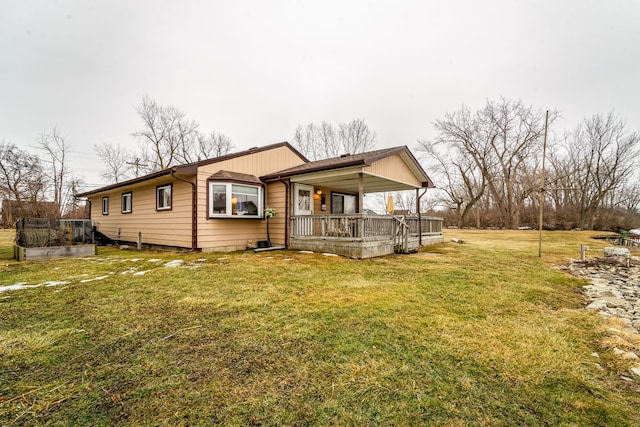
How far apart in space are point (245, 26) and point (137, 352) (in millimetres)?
16373

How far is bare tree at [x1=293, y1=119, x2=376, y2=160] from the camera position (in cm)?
2702

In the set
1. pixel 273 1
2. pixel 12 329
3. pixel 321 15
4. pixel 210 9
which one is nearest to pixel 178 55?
pixel 210 9

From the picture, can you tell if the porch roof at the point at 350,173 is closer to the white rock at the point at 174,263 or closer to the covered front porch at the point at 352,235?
the covered front porch at the point at 352,235

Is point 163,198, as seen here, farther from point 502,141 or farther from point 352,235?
point 502,141

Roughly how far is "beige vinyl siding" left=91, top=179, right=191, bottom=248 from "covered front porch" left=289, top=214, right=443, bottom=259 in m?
3.68

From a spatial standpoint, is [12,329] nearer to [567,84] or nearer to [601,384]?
[601,384]

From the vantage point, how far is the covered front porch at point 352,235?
25.6 feet

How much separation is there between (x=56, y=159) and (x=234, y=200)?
22.1 meters

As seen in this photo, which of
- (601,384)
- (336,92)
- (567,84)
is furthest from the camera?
(336,92)

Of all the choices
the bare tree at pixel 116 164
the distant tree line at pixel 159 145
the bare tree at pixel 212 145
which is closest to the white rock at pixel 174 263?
the distant tree line at pixel 159 145

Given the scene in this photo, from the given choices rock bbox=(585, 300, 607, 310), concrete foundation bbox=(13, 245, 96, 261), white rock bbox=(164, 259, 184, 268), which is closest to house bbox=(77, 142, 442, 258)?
white rock bbox=(164, 259, 184, 268)

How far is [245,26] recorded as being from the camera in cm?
1402

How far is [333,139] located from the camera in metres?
27.6

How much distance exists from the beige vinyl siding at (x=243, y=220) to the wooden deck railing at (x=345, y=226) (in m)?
0.94
